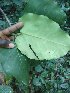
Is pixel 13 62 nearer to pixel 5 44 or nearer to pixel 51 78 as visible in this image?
pixel 5 44

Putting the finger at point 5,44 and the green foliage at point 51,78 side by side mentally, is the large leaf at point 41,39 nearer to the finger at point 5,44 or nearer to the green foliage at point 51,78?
the finger at point 5,44

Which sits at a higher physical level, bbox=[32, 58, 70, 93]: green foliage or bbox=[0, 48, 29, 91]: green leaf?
bbox=[0, 48, 29, 91]: green leaf

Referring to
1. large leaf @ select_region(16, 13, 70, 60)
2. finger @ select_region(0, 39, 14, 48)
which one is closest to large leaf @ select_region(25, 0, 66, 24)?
large leaf @ select_region(16, 13, 70, 60)

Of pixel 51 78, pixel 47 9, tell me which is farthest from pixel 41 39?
pixel 51 78

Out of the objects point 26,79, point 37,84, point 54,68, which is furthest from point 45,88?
point 26,79

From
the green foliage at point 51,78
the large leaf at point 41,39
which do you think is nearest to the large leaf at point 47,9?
the large leaf at point 41,39

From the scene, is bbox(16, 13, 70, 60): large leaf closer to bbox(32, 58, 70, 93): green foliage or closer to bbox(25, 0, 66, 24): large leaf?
bbox(25, 0, 66, 24): large leaf
